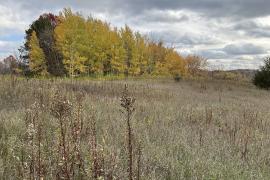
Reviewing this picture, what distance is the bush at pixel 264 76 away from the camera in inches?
1234

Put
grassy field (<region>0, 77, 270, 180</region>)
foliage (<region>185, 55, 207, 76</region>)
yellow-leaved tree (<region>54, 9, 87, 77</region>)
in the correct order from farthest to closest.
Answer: foliage (<region>185, 55, 207, 76</region>) < yellow-leaved tree (<region>54, 9, 87, 77</region>) < grassy field (<region>0, 77, 270, 180</region>)

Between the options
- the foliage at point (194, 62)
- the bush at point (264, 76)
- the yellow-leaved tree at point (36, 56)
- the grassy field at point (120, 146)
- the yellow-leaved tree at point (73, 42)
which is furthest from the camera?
the foliage at point (194, 62)

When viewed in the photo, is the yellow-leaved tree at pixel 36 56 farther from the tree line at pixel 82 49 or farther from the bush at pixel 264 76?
the bush at pixel 264 76

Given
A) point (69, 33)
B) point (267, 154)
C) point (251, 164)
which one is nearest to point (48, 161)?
point (251, 164)

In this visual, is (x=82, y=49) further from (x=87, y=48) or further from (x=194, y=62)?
(x=194, y=62)

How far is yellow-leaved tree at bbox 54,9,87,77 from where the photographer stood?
39406 mm

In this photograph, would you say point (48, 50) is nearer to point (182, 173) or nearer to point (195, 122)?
point (195, 122)

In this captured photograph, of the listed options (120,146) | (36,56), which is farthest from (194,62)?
(120,146)

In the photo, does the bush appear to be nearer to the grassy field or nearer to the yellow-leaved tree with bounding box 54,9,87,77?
the yellow-leaved tree with bounding box 54,9,87,77

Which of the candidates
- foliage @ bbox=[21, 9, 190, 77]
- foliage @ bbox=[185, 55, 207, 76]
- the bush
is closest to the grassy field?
the bush

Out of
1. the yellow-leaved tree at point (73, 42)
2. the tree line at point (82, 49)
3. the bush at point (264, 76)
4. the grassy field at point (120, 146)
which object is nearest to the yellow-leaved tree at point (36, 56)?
the tree line at point (82, 49)

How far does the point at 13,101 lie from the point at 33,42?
124 feet

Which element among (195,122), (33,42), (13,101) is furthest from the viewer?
(33,42)

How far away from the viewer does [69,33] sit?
40156mm
